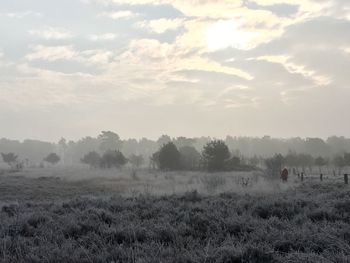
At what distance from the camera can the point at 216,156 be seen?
183ft

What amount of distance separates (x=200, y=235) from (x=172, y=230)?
0.55 meters

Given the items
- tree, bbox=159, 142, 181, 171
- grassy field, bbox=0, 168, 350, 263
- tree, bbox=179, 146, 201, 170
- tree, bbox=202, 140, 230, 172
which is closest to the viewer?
grassy field, bbox=0, 168, 350, 263

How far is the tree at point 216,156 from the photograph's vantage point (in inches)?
2192

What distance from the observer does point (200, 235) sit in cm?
847

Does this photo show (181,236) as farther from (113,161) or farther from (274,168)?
(113,161)

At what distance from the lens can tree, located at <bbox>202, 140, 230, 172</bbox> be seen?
55688 millimetres

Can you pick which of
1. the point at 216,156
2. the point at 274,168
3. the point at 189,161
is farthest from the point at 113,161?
the point at 274,168

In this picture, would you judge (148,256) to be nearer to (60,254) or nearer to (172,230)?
(60,254)

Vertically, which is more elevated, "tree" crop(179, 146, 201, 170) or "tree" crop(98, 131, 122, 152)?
"tree" crop(98, 131, 122, 152)

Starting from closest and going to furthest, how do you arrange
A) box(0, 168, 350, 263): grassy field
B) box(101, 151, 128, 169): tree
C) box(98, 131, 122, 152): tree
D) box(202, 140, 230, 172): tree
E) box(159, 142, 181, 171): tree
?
box(0, 168, 350, 263): grassy field → box(202, 140, 230, 172): tree → box(159, 142, 181, 171): tree → box(101, 151, 128, 169): tree → box(98, 131, 122, 152): tree

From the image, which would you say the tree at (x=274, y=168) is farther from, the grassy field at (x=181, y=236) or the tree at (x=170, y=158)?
the grassy field at (x=181, y=236)

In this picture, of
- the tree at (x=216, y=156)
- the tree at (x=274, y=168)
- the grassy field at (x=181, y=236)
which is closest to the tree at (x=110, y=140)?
the tree at (x=216, y=156)

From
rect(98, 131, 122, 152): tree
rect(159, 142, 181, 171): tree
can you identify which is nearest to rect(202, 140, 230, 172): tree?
rect(159, 142, 181, 171): tree

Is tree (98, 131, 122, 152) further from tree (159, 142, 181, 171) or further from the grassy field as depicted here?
the grassy field
